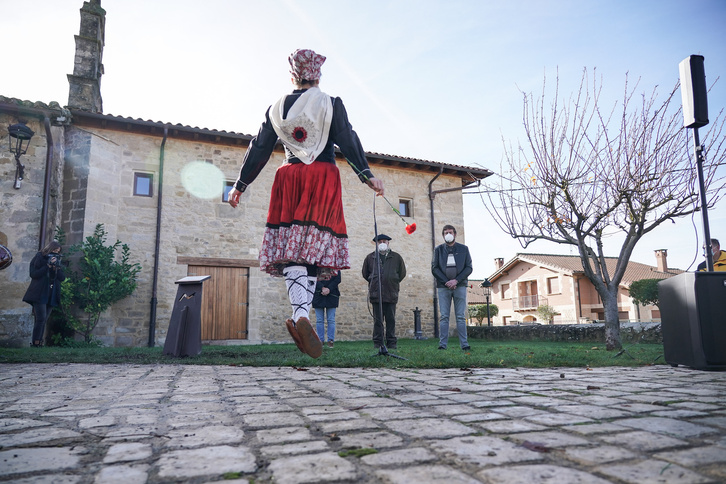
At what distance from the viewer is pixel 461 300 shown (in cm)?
693

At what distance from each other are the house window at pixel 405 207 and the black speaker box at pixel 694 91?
1104 cm

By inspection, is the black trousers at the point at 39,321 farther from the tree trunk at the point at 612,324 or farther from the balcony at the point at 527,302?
the balcony at the point at 527,302

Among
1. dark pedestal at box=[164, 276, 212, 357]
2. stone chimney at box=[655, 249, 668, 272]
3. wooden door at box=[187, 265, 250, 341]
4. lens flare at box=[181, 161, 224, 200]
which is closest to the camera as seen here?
dark pedestal at box=[164, 276, 212, 357]

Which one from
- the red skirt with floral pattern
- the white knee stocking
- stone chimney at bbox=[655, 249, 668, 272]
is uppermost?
stone chimney at bbox=[655, 249, 668, 272]

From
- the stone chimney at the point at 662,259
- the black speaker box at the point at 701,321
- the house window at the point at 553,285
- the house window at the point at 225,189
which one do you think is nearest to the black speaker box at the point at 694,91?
the black speaker box at the point at 701,321

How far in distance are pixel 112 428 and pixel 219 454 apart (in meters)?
0.63

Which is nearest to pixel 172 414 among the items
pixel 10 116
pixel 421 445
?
pixel 421 445

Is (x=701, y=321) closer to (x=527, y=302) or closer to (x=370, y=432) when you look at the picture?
(x=370, y=432)

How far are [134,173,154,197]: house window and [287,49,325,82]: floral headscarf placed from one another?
946 cm

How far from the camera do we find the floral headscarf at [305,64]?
3.82m

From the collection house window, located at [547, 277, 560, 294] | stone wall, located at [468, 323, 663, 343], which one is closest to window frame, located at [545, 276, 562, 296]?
house window, located at [547, 277, 560, 294]

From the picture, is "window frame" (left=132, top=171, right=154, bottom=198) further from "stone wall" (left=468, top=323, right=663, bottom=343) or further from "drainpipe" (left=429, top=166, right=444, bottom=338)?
"stone wall" (left=468, top=323, right=663, bottom=343)

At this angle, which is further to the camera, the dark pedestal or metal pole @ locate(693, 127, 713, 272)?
→ the dark pedestal

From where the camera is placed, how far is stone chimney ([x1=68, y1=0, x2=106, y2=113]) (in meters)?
12.1
